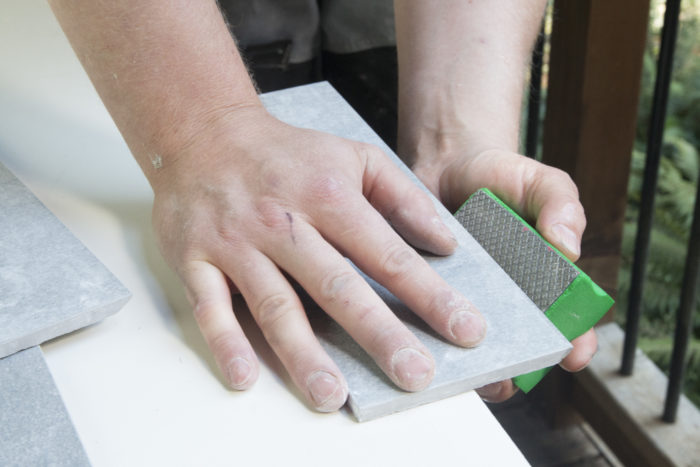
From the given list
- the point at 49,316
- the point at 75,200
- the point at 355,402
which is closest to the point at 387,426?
the point at 355,402

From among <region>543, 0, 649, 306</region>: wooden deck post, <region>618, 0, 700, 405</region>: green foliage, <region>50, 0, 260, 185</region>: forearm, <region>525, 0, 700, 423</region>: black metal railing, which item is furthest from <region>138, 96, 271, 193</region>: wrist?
<region>618, 0, 700, 405</region>: green foliage

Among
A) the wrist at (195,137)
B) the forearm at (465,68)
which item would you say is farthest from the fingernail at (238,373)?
the forearm at (465,68)

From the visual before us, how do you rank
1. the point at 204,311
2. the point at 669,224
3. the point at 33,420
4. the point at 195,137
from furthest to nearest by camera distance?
the point at 669,224 < the point at 195,137 < the point at 204,311 < the point at 33,420

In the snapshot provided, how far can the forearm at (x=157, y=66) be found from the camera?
0.69 meters

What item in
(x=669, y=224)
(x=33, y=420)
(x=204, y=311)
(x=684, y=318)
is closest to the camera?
(x=33, y=420)

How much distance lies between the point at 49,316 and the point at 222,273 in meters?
0.16

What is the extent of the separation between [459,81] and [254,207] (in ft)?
1.35

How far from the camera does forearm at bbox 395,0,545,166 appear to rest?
0.92m

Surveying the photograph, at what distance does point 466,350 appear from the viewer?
561 mm

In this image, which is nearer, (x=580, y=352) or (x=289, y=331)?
(x=289, y=331)

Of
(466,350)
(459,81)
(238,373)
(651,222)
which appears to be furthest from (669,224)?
(238,373)

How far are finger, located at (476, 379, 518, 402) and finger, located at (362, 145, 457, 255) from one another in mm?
154

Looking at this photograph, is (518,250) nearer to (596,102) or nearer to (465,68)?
(465,68)

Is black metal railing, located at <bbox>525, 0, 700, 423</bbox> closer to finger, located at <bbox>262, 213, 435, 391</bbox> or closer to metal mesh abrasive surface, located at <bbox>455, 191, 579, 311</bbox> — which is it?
metal mesh abrasive surface, located at <bbox>455, 191, 579, 311</bbox>
